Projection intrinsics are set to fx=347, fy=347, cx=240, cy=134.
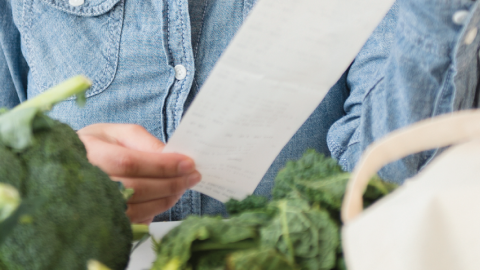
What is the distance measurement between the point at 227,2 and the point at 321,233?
589 mm

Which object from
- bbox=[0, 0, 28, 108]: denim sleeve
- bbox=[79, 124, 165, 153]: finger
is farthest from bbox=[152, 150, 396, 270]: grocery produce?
bbox=[0, 0, 28, 108]: denim sleeve

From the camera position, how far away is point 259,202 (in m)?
0.32

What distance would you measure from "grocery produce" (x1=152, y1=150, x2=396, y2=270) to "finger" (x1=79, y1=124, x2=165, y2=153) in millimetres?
251

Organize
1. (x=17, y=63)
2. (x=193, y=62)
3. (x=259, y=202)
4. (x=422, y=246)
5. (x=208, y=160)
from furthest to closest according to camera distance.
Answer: (x=17, y=63) → (x=193, y=62) → (x=208, y=160) → (x=259, y=202) → (x=422, y=246)

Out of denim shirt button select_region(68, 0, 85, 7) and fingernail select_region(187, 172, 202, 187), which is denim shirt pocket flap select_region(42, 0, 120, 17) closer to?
denim shirt button select_region(68, 0, 85, 7)

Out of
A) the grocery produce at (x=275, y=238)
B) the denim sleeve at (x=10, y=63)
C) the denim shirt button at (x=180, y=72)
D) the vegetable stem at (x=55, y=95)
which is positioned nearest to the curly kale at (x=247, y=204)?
the grocery produce at (x=275, y=238)

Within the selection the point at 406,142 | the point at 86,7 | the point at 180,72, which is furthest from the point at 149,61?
the point at 406,142

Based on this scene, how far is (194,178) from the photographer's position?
456 mm

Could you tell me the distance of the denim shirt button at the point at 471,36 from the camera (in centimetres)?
37

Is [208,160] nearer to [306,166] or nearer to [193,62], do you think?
[306,166]

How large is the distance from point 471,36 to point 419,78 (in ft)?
0.22

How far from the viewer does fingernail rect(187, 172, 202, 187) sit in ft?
1.49

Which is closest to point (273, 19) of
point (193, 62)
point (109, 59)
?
point (193, 62)

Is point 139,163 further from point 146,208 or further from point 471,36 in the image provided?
point 471,36
